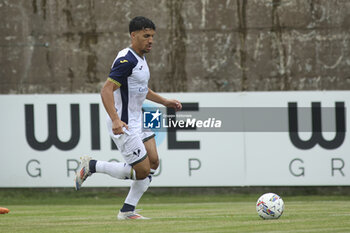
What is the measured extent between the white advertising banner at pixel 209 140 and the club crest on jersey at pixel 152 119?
7 cm

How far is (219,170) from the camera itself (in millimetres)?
15508

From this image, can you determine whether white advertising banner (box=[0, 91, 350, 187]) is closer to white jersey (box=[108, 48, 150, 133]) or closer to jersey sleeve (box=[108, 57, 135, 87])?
white jersey (box=[108, 48, 150, 133])

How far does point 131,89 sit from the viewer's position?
904cm

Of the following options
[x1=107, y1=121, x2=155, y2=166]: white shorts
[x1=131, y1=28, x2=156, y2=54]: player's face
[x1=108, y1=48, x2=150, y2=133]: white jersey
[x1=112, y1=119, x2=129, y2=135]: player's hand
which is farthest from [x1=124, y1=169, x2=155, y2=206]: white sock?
[x1=131, y1=28, x2=156, y2=54]: player's face

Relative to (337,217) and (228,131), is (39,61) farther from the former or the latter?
(337,217)

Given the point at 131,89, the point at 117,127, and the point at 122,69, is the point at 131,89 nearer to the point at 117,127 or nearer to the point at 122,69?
the point at 122,69

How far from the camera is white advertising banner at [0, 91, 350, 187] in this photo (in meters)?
15.4

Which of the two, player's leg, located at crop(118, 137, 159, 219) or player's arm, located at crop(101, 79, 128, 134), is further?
player's leg, located at crop(118, 137, 159, 219)

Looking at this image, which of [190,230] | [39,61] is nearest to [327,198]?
[39,61]

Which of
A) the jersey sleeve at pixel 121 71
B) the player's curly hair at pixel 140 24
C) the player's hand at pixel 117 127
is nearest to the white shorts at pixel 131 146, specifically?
the player's hand at pixel 117 127

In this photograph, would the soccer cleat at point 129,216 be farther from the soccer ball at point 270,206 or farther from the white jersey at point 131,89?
the soccer ball at point 270,206

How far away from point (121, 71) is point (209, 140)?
6.83 m

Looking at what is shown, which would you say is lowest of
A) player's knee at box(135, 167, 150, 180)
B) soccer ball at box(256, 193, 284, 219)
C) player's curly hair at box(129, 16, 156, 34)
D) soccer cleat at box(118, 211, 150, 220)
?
soccer cleat at box(118, 211, 150, 220)

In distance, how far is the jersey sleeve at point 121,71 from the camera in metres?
8.83
